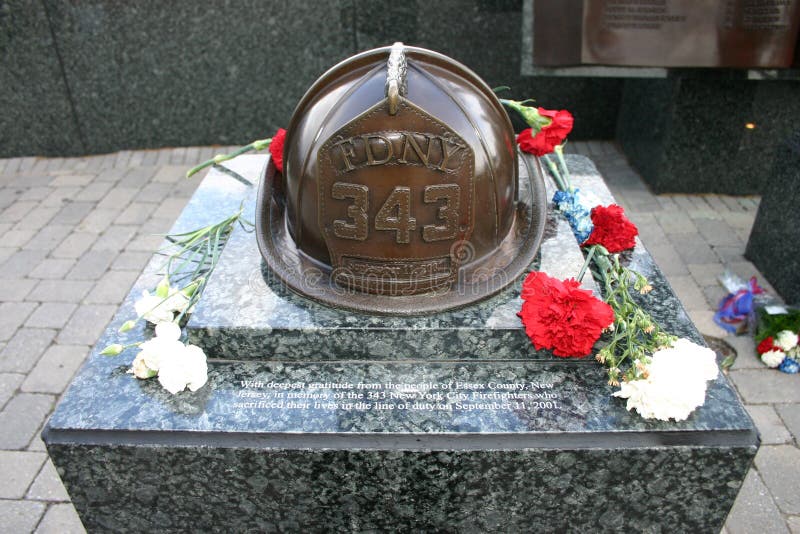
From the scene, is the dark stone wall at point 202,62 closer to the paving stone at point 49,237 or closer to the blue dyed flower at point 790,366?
the paving stone at point 49,237

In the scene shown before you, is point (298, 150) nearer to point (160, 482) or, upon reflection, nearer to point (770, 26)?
point (160, 482)

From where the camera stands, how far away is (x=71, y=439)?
2127 millimetres

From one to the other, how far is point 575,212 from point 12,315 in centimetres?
357

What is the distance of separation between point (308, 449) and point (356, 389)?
0.95 ft

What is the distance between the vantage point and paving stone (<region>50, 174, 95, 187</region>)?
5.70m

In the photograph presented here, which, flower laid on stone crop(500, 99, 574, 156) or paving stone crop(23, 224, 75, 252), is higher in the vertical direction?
flower laid on stone crop(500, 99, 574, 156)

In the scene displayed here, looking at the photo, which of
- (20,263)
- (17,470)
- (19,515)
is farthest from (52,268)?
(19,515)

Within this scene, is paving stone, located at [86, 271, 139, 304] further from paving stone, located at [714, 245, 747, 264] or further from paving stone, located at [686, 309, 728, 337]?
paving stone, located at [714, 245, 747, 264]

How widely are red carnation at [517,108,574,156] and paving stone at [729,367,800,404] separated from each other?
1690mm

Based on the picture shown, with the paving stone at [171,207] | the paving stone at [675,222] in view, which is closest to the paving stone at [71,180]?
the paving stone at [171,207]

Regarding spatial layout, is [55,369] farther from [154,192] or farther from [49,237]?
[154,192]

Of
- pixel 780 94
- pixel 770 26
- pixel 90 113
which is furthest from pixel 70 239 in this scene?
pixel 780 94

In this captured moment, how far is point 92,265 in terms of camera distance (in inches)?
178

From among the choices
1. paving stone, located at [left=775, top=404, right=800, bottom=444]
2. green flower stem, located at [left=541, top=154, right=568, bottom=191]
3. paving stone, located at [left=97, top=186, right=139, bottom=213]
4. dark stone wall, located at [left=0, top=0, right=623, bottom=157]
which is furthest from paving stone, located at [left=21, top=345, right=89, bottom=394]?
→ paving stone, located at [left=775, top=404, right=800, bottom=444]
